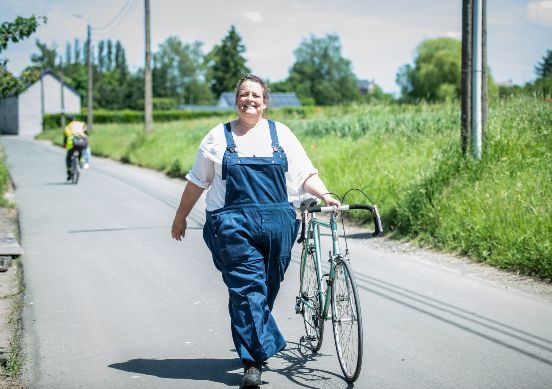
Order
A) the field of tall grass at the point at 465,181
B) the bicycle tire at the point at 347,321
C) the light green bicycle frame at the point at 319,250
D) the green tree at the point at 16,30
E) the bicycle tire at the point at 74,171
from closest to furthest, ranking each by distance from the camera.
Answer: the bicycle tire at the point at 347,321 → the light green bicycle frame at the point at 319,250 → the green tree at the point at 16,30 → the field of tall grass at the point at 465,181 → the bicycle tire at the point at 74,171

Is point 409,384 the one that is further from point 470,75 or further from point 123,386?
point 470,75

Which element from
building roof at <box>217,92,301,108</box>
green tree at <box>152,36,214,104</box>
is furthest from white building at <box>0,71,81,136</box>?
green tree at <box>152,36,214,104</box>

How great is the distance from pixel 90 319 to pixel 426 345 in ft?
9.26

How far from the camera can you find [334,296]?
4.72 meters

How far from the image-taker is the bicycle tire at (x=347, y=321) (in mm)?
4348

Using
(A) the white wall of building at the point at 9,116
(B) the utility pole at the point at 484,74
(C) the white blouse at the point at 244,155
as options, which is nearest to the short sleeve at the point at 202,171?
(C) the white blouse at the point at 244,155

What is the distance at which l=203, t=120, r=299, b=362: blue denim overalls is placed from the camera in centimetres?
453

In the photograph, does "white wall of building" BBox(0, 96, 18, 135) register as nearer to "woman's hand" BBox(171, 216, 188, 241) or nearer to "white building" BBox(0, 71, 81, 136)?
"white building" BBox(0, 71, 81, 136)

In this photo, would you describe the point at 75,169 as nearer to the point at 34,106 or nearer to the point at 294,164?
the point at 294,164

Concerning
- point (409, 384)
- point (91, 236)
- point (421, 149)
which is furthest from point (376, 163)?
point (409, 384)

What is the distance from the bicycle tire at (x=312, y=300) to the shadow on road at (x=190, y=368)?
0.56 meters

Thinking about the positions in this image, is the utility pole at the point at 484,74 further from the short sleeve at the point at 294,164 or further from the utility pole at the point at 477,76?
the short sleeve at the point at 294,164

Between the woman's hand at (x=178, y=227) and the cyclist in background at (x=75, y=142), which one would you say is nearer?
the woman's hand at (x=178, y=227)

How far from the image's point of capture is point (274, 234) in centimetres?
456
